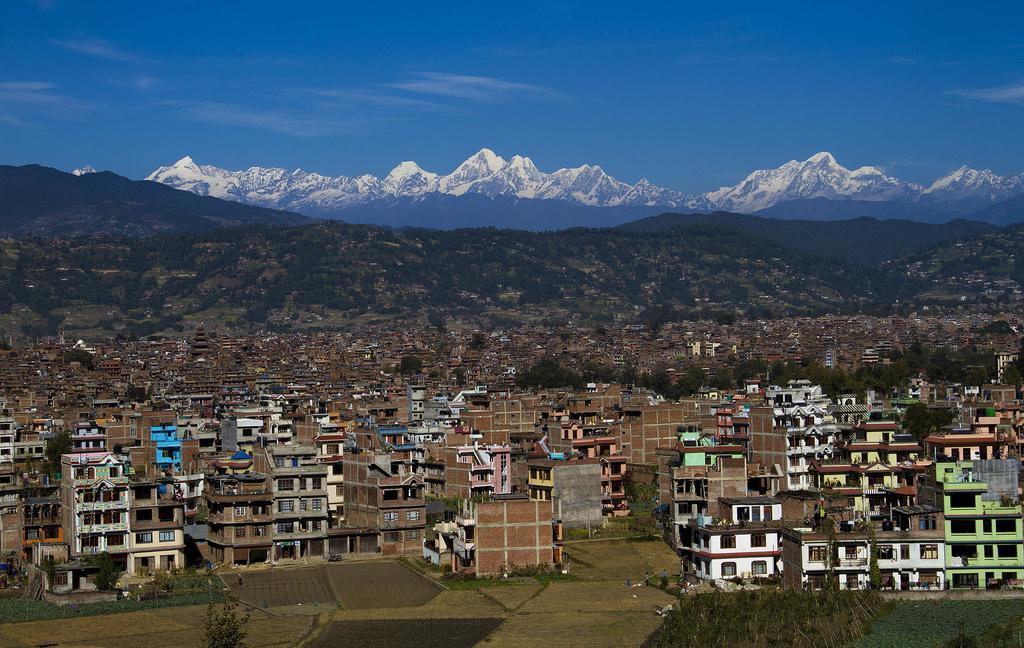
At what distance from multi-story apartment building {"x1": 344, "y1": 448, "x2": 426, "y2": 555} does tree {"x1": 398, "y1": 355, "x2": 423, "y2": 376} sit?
63052 mm

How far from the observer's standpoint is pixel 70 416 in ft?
226

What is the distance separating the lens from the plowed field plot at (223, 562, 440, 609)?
112ft

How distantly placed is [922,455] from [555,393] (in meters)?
35.8

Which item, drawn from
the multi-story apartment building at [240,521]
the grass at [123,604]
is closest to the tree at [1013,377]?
the multi-story apartment building at [240,521]

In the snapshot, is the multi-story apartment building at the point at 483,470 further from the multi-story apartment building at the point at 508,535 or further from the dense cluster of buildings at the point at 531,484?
the multi-story apartment building at the point at 508,535

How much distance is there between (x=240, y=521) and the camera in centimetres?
3884

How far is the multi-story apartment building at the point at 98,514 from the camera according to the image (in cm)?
3738

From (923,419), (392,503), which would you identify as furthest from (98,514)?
(923,419)

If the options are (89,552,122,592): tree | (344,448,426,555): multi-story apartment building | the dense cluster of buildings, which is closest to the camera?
the dense cluster of buildings

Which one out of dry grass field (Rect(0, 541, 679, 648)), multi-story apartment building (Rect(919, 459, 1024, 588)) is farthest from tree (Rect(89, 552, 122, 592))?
multi-story apartment building (Rect(919, 459, 1024, 588))

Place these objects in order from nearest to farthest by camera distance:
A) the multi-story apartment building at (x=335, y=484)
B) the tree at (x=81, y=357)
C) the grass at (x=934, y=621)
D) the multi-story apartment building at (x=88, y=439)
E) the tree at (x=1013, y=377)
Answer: the grass at (x=934, y=621)
the multi-story apartment building at (x=335, y=484)
the multi-story apartment building at (x=88, y=439)
the tree at (x=1013, y=377)
the tree at (x=81, y=357)

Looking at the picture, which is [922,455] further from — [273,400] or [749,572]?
[273,400]

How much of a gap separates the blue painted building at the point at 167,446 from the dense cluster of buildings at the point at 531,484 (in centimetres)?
11

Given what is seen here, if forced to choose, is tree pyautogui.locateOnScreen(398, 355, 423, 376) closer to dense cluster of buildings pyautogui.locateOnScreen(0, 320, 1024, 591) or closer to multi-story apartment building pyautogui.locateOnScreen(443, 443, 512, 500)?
dense cluster of buildings pyautogui.locateOnScreen(0, 320, 1024, 591)
